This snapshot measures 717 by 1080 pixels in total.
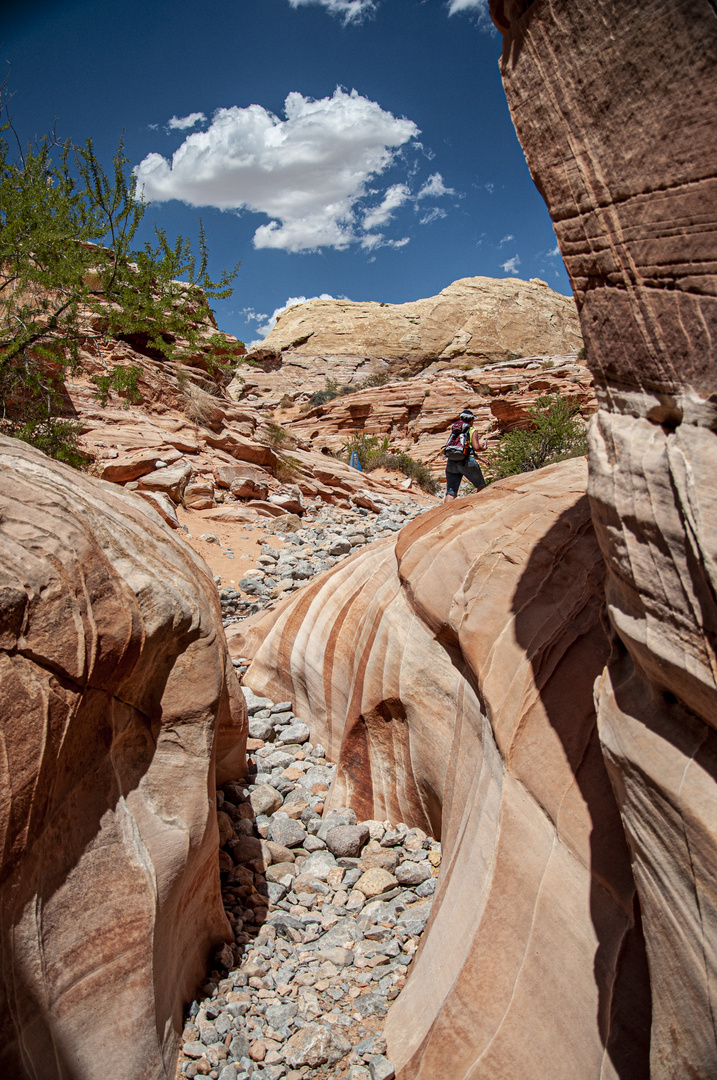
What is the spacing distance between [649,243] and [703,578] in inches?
35.4

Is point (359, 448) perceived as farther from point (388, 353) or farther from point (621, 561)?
point (388, 353)

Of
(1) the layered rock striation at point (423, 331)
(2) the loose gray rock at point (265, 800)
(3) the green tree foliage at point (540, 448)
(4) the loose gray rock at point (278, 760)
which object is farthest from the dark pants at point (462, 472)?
(1) the layered rock striation at point (423, 331)

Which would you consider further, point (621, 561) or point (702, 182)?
point (621, 561)

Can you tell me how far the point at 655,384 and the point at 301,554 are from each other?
259 inches

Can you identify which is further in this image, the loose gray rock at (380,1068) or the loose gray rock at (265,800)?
the loose gray rock at (265,800)

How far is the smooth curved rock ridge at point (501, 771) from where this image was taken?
1895 millimetres

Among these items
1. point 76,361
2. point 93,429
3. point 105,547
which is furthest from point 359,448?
point 105,547

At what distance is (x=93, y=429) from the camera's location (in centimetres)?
995

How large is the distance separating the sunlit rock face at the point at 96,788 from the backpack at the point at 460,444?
20.4 feet

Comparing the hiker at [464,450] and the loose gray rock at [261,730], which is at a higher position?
the hiker at [464,450]

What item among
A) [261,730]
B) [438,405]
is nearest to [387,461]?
[438,405]

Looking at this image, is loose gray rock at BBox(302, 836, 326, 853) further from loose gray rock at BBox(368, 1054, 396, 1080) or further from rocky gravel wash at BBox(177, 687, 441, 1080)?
loose gray rock at BBox(368, 1054, 396, 1080)

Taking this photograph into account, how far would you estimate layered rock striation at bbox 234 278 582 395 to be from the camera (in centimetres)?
4288

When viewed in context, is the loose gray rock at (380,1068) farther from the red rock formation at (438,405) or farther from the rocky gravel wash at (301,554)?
the red rock formation at (438,405)
